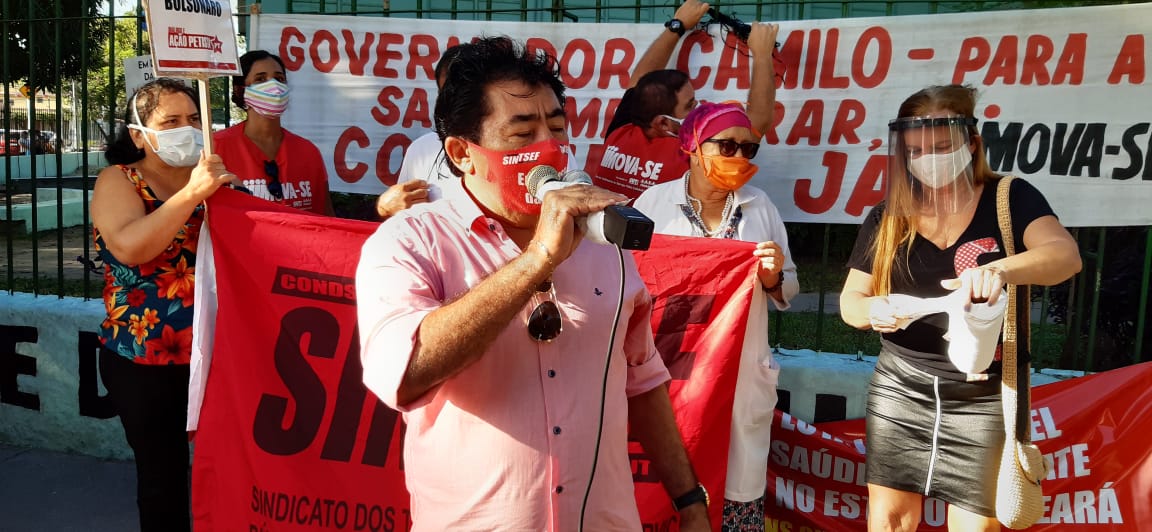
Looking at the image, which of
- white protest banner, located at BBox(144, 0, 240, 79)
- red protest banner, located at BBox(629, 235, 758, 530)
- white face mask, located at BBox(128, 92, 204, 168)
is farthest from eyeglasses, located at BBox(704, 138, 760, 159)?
white face mask, located at BBox(128, 92, 204, 168)

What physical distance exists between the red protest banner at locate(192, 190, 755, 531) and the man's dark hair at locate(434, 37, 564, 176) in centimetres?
156

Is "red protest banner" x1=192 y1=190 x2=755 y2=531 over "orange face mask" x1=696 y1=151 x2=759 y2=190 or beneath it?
beneath

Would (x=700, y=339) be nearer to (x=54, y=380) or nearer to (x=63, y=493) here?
(x=63, y=493)

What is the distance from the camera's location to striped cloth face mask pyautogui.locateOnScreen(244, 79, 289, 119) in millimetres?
4324

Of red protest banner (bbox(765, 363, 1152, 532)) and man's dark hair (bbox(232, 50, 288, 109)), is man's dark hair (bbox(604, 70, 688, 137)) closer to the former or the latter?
red protest banner (bbox(765, 363, 1152, 532))

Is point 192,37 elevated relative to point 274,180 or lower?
elevated

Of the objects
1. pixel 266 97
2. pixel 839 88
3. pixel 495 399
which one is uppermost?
pixel 839 88

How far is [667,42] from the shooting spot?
4.72 m

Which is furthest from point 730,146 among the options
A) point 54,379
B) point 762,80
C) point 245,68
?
point 54,379

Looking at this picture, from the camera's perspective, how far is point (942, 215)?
3.20 m

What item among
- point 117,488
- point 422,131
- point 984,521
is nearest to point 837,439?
point 984,521

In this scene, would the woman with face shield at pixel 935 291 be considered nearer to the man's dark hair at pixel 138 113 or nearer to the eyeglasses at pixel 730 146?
the eyeglasses at pixel 730 146

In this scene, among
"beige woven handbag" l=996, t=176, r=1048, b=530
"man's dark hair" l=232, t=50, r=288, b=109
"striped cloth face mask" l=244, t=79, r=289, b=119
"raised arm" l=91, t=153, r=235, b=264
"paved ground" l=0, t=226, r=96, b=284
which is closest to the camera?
"beige woven handbag" l=996, t=176, r=1048, b=530

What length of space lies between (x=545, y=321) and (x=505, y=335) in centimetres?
8
